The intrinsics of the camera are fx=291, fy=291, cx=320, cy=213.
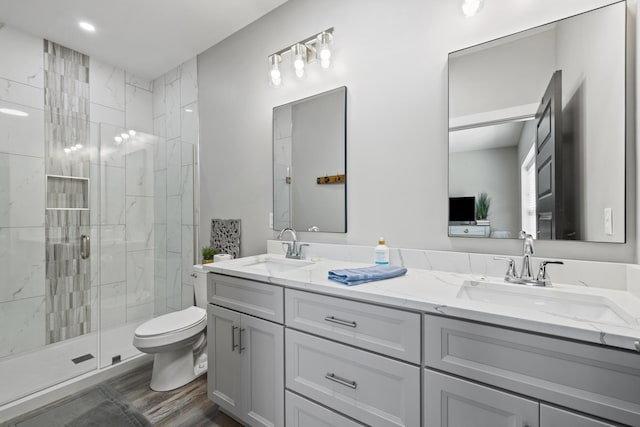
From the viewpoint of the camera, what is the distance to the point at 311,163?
192 cm

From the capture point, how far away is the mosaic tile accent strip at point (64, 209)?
7.74 ft

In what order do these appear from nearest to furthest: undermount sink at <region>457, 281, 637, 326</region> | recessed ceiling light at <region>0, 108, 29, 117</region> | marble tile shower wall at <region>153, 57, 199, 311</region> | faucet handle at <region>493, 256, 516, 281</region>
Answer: undermount sink at <region>457, 281, 637, 326</region>, faucet handle at <region>493, 256, 516, 281</region>, recessed ceiling light at <region>0, 108, 29, 117</region>, marble tile shower wall at <region>153, 57, 199, 311</region>

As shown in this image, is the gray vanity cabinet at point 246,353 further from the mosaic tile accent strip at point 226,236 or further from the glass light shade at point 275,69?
the glass light shade at point 275,69

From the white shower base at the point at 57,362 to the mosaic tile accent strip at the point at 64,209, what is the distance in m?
0.15

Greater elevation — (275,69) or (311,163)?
(275,69)

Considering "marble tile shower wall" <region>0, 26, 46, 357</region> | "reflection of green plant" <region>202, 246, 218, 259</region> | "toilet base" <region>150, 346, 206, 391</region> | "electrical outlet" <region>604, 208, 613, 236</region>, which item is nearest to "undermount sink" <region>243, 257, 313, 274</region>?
"reflection of green plant" <region>202, 246, 218, 259</region>

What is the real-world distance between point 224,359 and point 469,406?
3.94 feet

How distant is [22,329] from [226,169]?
1936 mm

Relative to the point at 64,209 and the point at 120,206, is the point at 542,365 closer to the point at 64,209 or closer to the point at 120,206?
the point at 120,206

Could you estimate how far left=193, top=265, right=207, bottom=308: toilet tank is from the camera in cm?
222

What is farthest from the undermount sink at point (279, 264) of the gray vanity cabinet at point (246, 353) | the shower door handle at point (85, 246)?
the shower door handle at point (85, 246)

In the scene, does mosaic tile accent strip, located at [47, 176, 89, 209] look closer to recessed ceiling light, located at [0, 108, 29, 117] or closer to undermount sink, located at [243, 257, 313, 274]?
recessed ceiling light, located at [0, 108, 29, 117]

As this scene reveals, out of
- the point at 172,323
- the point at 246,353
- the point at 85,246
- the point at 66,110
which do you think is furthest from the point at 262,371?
the point at 66,110

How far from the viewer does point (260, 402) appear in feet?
4.57
